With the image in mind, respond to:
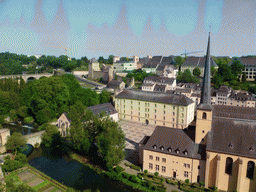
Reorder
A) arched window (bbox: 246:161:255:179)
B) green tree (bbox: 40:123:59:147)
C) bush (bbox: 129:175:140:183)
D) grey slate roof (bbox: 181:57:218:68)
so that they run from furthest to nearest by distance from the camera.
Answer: grey slate roof (bbox: 181:57:218:68) → green tree (bbox: 40:123:59:147) → bush (bbox: 129:175:140:183) → arched window (bbox: 246:161:255:179)

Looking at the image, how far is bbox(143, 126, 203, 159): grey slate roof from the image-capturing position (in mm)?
36906

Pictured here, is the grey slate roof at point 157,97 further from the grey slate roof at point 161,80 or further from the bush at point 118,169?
the grey slate roof at point 161,80

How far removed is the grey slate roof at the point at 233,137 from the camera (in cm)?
3356

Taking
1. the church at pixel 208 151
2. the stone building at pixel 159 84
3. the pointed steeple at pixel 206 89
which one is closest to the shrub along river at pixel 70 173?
the church at pixel 208 151

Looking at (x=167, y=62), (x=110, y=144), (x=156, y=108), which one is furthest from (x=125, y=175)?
(x=167, y=62)

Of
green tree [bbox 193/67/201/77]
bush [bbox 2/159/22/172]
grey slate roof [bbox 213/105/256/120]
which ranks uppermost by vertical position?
green tree [bbox 193/67/201/77]

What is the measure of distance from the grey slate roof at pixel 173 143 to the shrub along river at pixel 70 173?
845 centimetres

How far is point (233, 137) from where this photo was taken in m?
35.2

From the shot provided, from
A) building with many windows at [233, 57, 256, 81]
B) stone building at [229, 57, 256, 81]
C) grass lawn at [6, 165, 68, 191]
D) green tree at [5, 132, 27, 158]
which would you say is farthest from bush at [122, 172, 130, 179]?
building with many windows at [233, 57, 256, 81]

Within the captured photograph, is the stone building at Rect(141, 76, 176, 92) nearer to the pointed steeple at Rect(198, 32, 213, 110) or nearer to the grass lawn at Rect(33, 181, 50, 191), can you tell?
the pointed steeple at Rect(198, 32, 213, 110)

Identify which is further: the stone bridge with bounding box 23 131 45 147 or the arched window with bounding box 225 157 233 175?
the stone bridge with bounding box 23 131 45 147

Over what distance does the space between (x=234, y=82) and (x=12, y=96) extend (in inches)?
3654

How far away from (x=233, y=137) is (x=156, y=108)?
107 ft

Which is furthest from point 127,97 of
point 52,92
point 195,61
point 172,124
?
point 195,61
